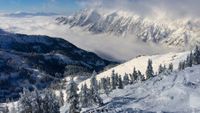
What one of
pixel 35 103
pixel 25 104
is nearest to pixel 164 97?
pixel 35 103

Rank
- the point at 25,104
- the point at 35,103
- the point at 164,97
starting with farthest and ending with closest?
the point at 164,97 < the point at 35,103 < the point at 25,104

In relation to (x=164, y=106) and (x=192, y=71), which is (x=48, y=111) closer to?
(x=164, y=106)

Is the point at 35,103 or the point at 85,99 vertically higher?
the point at 35,103

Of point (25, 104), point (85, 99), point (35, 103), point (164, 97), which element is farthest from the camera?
point (85, 99)

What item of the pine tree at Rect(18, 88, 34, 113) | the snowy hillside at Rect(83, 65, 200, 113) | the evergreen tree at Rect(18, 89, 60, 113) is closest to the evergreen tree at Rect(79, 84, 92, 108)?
the snowy hillside at Rect(83, 65, 200, 113)

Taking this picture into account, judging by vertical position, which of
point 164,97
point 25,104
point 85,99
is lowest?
point 164,97

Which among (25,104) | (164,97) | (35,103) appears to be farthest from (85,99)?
(25,104)

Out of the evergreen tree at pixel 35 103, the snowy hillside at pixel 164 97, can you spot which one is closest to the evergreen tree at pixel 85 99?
the snowy hillside at pixel 164 97

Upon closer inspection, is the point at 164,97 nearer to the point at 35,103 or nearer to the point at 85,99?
the point at 85,99

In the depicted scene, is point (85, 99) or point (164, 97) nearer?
point (164, 97)

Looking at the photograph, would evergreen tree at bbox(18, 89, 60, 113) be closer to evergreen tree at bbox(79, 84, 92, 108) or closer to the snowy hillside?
the snowy hillside

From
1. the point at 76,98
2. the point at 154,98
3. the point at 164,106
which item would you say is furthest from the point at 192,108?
the point at 76,98
